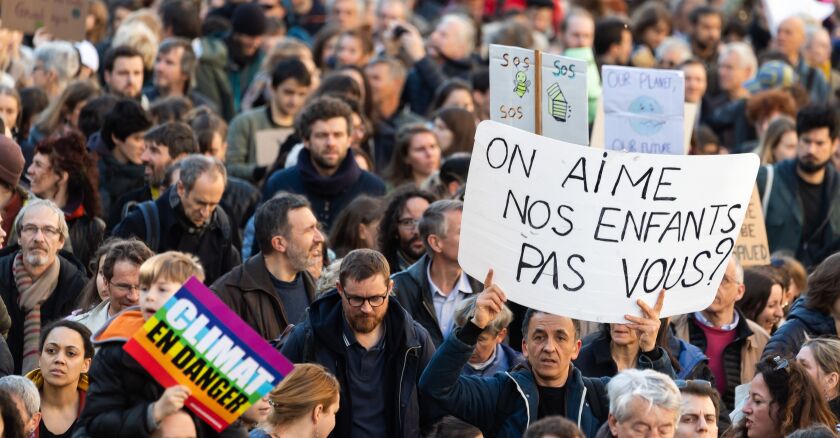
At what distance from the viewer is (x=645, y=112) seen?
1088 centimetres

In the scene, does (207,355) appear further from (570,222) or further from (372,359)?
(570,222)

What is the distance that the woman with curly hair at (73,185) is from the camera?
1109 cm

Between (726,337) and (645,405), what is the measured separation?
104 inches

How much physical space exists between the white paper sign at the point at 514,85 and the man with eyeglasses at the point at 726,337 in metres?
1.87

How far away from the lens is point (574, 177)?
804cm

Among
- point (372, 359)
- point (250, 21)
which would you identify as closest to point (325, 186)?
point (372, 359)

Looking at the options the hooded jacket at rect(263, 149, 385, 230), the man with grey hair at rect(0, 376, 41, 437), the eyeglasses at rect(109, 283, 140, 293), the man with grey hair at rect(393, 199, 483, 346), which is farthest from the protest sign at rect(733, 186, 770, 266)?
the man with grey hair at rect(0, 376, 41, 437)

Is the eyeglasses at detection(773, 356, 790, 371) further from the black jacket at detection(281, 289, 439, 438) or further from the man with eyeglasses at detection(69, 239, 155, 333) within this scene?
the man with eyeglasses at detection(69, 239, 155, 333)

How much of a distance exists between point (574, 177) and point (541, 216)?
232 millimetres

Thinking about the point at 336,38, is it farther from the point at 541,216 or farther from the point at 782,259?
the point at 541,216

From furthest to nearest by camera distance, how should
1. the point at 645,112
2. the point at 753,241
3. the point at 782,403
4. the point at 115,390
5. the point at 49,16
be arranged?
the point at 49,16 → the point at 753,241 → the point at 645,112 → the point at 782,403 → the point at 115,390

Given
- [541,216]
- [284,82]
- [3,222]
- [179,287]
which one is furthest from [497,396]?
[284,82]

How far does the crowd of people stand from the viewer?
8008 mm

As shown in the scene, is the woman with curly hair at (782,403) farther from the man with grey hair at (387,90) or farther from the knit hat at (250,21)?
the knit hat at (250,21)
